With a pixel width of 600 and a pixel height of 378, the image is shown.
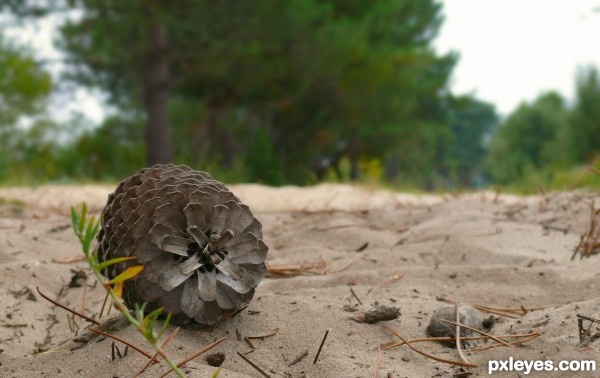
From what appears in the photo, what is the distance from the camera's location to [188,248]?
58.3 inches

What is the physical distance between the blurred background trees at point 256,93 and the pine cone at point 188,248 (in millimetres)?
4340

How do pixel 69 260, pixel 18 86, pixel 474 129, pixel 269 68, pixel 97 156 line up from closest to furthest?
pixel 69 260 < pixel 269 68 < pixel 97 156 < pixel 18 86 < pixel 474 129

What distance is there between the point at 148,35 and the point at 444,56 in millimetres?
14315

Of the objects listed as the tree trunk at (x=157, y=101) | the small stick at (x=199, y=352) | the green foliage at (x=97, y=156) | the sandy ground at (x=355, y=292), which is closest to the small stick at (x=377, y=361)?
the sandy ground at (x=355, y=292)

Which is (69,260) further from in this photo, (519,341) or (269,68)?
(269,68)

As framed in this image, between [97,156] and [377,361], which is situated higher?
[377,361]

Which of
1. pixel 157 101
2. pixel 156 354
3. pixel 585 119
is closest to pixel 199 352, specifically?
pixel 156 354

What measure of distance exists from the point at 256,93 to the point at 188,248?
11.3 m

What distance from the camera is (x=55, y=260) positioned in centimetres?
243

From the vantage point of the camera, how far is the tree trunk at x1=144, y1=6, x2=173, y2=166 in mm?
11656

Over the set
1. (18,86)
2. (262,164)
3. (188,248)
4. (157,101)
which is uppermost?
(18,86)

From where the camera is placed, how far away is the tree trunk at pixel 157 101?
459 inches

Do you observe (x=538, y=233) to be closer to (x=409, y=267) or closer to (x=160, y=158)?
(x=409, y=267)

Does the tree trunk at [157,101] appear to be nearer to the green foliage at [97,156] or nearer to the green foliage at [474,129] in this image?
the green foliage at [97,156]
